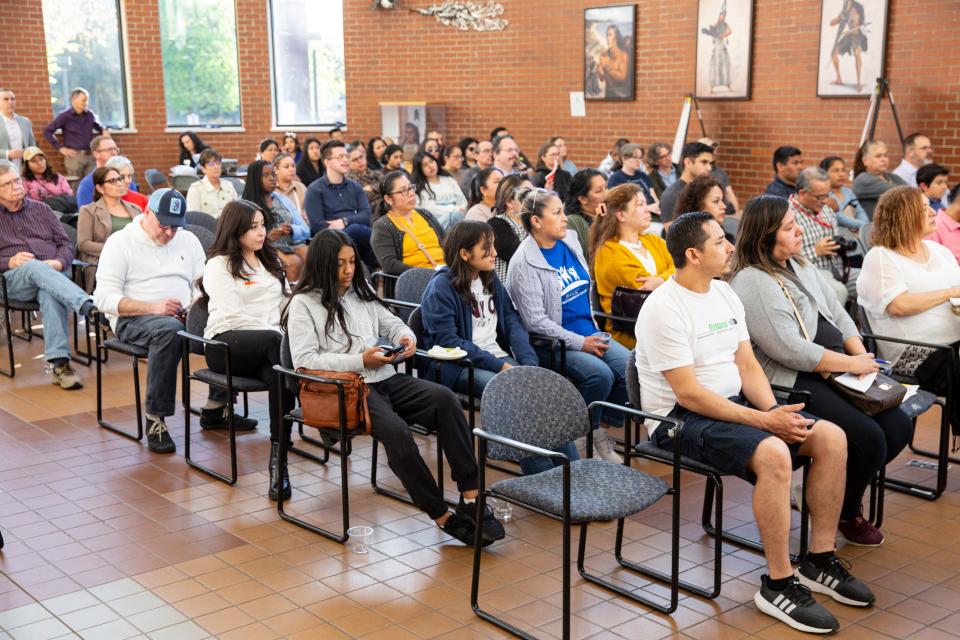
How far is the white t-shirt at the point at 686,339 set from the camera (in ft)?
12.3

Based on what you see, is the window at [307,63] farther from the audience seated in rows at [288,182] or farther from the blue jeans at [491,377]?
the blue jeans at [491,377]

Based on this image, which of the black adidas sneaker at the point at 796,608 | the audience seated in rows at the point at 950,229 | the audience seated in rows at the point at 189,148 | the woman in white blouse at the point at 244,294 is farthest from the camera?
the audience seated in rows at the point at 189,148

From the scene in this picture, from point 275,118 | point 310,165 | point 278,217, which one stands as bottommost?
point 278,217

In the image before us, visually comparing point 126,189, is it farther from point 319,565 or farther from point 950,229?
point 950,229

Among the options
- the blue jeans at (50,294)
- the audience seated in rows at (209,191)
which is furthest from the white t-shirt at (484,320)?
the audience seated in rows at (209,191)

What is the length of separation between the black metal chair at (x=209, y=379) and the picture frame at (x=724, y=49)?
7731 millimetres

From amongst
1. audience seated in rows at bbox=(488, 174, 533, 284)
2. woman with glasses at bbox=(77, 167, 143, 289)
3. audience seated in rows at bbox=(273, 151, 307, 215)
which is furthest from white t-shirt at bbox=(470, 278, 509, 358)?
audience seated in rows at bbox=(273, 151, 307, 215)

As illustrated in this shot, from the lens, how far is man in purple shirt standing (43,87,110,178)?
13.3 m

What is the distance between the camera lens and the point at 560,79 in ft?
43.3

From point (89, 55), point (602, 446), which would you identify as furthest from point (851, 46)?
point (89, 55)

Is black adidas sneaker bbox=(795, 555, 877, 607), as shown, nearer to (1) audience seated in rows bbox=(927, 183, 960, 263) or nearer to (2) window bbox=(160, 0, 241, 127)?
(1) audience seated in rows bbox=(927, 183, 960, 263)

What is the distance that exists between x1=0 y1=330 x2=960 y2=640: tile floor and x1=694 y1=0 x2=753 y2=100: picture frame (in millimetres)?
6951

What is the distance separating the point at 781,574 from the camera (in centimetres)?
362

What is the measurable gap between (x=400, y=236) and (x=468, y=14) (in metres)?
7.88
